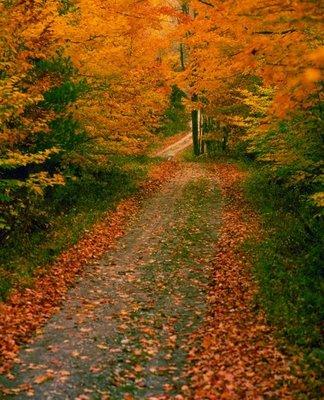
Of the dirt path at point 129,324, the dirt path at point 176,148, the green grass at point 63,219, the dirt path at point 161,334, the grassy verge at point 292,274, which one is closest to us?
the dirt path at point 161,334

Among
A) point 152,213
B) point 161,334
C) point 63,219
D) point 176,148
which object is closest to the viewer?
point 161,334

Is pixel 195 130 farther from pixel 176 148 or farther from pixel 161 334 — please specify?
pixel 161 334

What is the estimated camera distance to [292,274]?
435 inches

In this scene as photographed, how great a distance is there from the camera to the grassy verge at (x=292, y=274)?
8555 mm

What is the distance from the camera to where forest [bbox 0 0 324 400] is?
7434 mm

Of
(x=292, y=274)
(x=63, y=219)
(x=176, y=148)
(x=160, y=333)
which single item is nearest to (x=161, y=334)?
(x=160, y=333)

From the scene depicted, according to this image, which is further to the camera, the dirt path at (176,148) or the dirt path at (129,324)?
the dirt path at (176,148)

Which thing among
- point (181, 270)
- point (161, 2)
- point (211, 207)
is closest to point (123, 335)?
point (181, 270)

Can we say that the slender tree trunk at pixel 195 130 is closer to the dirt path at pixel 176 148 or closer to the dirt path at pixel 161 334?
the dirt path at pixel 176 148

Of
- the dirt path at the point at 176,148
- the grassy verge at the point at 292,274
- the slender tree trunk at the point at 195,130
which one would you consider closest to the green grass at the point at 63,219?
the grassy verge at the point at 292,274

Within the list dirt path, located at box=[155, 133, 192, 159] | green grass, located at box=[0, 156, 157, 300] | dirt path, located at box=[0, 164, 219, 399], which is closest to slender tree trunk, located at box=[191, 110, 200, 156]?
dirt path, located at box=[155, 133, 192, 159]

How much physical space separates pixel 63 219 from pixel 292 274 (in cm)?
847

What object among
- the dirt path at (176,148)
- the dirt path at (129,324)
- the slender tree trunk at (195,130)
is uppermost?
the slender tree trunk at (195,130)

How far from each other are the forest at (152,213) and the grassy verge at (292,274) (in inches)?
1.6
